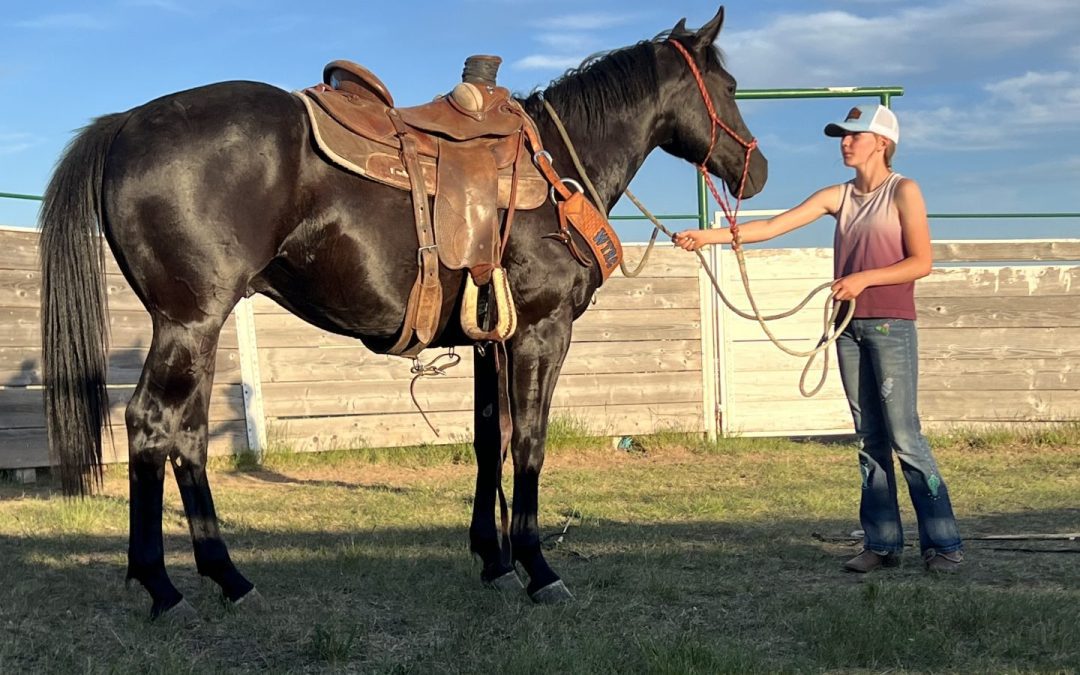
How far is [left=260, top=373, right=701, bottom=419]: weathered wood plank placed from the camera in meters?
8.03

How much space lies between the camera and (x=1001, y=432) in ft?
27.1

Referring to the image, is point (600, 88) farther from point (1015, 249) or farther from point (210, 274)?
point (1015, 249)

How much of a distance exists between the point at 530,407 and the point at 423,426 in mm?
4457

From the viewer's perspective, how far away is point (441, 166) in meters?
3.75

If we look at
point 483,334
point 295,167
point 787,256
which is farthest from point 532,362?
point 787,256

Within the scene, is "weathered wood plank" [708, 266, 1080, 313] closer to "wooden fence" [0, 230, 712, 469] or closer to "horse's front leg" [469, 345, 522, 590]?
"wooden fence" [0, 230, 712, 469]

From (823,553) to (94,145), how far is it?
357 cm

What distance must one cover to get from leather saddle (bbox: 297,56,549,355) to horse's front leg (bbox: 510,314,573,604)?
6.6 inches

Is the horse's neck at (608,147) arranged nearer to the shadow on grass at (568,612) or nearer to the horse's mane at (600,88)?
the horse's mane at (600,88)

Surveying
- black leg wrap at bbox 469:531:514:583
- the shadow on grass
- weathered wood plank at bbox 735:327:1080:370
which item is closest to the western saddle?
black leg wrap at bbox 469:531:514:583

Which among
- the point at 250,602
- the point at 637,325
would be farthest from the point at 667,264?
the point at 250,602

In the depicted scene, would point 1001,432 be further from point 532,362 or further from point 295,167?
point 295,167

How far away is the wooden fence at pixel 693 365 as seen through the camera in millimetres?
7988

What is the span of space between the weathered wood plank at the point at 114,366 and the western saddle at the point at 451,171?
13.8 ft
